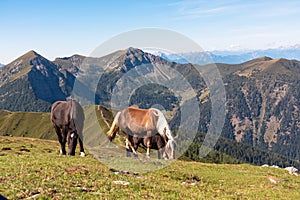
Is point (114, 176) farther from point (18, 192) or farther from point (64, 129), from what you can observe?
point (64, 129)

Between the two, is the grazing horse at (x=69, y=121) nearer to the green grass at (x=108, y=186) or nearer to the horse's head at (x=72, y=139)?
the horse's head at (x=72, y=139)

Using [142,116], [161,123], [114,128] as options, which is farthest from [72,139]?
[161,123]

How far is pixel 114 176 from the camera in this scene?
744 inches

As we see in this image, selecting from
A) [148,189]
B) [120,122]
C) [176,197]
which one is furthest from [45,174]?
[120,122]

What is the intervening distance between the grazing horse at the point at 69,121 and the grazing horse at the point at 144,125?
3150mm

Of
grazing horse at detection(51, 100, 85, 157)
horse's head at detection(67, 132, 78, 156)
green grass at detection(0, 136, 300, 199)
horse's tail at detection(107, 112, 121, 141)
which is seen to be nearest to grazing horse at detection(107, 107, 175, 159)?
horse's tail at detection(107, 112, 121, 141)

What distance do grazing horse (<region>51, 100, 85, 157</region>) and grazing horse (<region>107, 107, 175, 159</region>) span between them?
10.3ft

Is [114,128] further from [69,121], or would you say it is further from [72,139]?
[69,121]

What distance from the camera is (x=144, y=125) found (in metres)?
27.3

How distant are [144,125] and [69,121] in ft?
20.7

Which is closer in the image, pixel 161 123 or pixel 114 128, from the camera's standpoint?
pixel 161 123

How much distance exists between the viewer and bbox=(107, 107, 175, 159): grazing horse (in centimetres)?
2550

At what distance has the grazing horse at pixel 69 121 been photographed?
1103 inches

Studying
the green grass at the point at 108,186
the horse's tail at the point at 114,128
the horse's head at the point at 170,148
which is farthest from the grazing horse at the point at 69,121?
the horse's head at the point at 170,148
